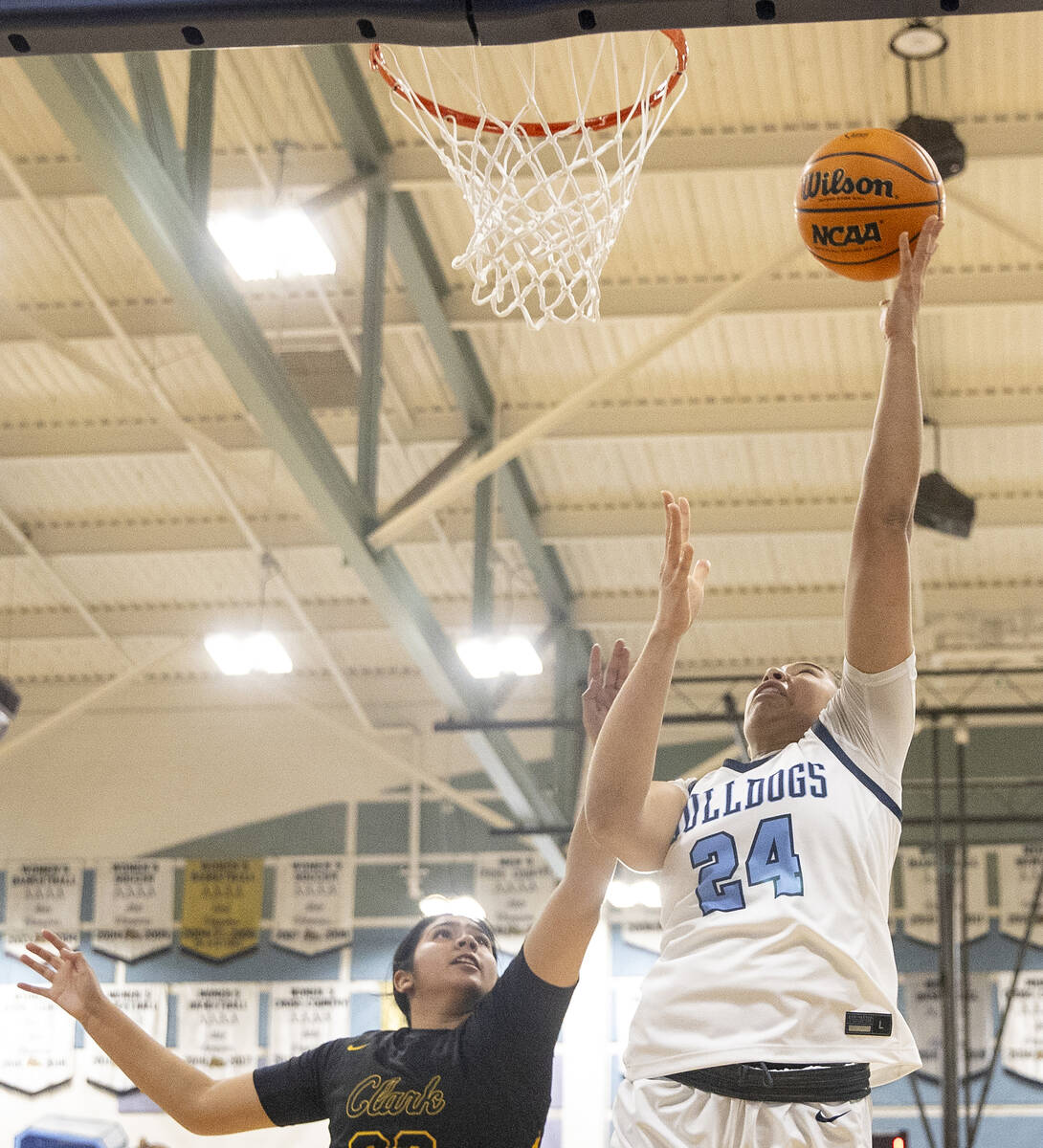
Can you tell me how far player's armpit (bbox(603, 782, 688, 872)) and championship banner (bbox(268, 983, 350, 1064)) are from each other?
1398 centimetres

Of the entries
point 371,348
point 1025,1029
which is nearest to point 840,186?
point 371,348

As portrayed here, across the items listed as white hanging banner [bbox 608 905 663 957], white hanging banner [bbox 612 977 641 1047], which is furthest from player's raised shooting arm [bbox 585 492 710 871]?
white hanging banner [bbox 608 905 663 957]

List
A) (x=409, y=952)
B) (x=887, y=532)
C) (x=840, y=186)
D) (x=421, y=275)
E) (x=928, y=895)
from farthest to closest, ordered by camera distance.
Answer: (x=928, y=895)
(x=421, y=275)
(x=840, y=186)
(x=409, y=952)
(x=887, y=532)

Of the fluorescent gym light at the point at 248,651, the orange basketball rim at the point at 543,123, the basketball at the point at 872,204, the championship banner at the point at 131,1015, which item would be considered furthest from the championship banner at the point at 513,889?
the basketball at the point at 872,204

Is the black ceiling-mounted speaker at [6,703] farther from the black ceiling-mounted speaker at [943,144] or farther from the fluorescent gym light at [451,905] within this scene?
the black ceiling-mounted speaker at [943,144]

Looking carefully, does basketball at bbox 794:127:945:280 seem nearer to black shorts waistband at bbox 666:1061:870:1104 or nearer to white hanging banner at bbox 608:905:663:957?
black shorts waistband at bbox 666:1061:870:1104

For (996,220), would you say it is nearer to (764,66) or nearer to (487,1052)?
(764,66)

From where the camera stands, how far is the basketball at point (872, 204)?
3.79 meters

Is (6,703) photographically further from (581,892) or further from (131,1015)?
(581,892)

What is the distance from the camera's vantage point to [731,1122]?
102 inches

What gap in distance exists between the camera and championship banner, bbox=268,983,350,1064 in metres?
16.2

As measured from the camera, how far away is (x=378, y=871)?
55.5 feet

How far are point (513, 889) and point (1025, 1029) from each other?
5.55m

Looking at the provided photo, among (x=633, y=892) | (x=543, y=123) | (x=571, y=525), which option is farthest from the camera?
(x=633, y=892)
